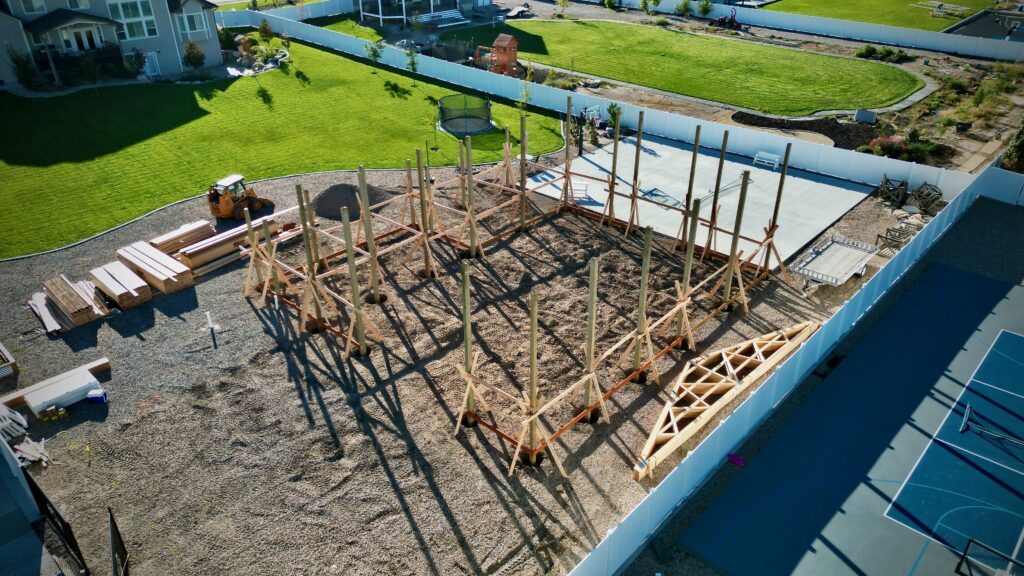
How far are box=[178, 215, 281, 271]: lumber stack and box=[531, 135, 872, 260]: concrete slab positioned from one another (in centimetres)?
1148

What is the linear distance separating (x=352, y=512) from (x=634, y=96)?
30.8m

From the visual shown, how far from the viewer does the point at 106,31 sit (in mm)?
39375

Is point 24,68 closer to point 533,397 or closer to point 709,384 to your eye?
point 533,397

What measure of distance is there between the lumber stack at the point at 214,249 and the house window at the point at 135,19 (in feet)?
74.3

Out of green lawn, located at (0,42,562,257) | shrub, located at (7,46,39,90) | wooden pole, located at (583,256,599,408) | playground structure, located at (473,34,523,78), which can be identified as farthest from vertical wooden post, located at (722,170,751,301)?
shrub, located at (7,46,39,90)

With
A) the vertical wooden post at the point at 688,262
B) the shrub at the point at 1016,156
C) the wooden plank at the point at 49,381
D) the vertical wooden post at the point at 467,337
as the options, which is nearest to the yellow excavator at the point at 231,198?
the wooden plank at the point at 49,381

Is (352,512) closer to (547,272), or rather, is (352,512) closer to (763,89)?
(547,272)

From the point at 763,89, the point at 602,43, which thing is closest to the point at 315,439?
the point at 763,89

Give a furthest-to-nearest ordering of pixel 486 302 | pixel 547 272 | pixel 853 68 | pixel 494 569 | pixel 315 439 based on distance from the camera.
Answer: pixel 853 68
pixel 547 272
pixel 486 302
pixel 315 439
pixel 494 569

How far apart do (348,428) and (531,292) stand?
6.00 m

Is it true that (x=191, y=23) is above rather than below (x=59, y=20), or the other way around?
below

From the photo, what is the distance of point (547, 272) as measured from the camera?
23.0 meters

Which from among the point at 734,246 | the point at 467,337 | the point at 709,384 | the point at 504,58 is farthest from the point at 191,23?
the point at 709,384

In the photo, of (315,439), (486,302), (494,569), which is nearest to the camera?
(494,569)
